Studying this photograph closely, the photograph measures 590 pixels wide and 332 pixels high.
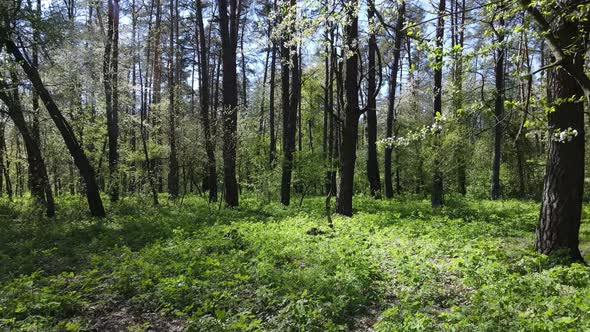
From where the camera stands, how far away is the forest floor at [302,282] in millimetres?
3947

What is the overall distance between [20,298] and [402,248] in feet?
18.0

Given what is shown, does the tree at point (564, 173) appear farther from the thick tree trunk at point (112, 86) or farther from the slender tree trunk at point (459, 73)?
the thick tree trunk at point (112, 86)

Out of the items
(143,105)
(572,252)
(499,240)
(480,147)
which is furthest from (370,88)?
(143,105)

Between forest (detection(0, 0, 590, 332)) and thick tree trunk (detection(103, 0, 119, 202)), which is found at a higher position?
thick tree trunk (detection(103, 0, 119, 202))

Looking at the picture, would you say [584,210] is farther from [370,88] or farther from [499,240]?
[370,88]

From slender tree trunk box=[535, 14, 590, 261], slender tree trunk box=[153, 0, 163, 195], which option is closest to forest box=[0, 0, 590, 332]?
slender tree trunk box=[535, 14, 590, 261]

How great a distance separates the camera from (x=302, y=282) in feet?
16.3

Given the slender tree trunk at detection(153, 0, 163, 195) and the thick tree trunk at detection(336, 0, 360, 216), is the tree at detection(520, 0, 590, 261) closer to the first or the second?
the thick tree trunk at detection(336, 0, 360, 216)

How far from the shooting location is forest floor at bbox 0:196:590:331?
3.95 metres

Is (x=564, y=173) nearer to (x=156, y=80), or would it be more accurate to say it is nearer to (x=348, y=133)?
(x=348, y=133)

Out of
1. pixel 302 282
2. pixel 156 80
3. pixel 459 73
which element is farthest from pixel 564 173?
pixel 156 80

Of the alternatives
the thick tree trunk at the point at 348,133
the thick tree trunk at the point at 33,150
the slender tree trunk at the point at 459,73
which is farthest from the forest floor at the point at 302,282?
the thick tree trunk at the point at 33,150

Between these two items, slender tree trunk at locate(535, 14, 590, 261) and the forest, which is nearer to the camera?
the forest

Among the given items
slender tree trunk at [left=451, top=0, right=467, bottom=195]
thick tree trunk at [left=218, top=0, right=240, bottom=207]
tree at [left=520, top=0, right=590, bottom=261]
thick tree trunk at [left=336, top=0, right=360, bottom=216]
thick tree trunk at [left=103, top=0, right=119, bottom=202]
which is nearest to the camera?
slender tree trunk at [left=451, top=0, right=467, bottom=195]
